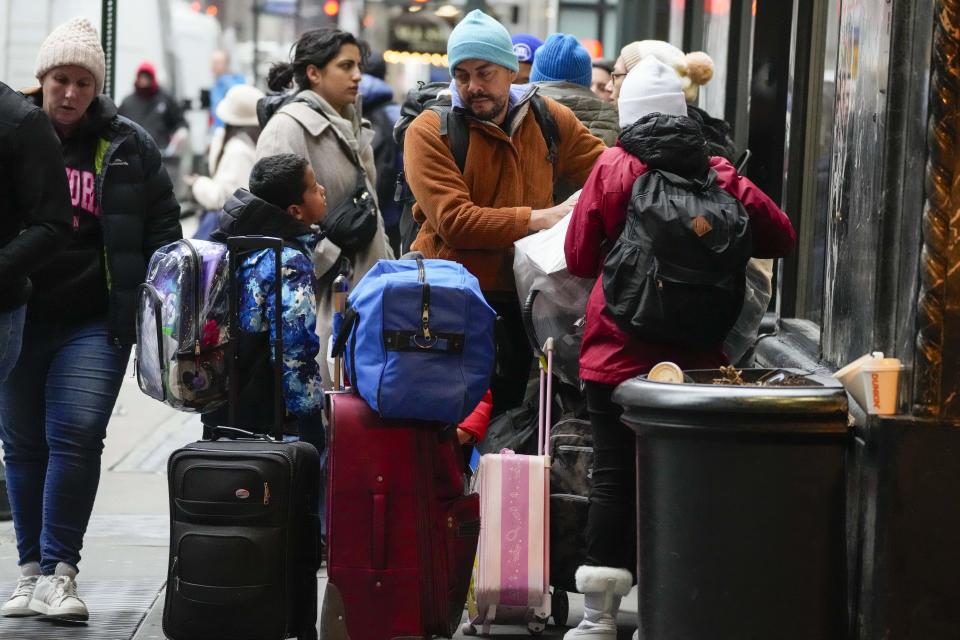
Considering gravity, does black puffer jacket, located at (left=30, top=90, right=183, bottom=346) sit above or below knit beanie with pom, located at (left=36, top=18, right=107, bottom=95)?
below

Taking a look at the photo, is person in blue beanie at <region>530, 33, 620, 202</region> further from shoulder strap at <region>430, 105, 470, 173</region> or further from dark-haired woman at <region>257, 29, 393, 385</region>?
dark-haired woman at <region>257, 29, 393, 385</region>

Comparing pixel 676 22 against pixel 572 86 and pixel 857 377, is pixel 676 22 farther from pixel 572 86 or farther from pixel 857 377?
pixel 857 377

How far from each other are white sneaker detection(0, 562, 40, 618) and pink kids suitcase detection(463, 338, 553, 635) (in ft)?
5.25

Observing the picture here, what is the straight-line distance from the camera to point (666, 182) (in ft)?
15.8

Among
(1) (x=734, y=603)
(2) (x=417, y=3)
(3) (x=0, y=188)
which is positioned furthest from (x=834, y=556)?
(2) (x=417, y=3)

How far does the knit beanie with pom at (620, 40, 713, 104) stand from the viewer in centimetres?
662

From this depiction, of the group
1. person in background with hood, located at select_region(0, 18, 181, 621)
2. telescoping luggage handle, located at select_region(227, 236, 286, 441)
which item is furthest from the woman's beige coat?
telescoping luggage handle, located at select_region(227, 236, 286, 441)

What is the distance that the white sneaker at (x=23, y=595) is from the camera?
5.49 m

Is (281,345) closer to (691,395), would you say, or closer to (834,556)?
(691,395)

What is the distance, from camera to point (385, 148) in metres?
9.25

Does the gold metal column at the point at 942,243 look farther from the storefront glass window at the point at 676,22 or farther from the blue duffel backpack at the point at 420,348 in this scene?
the storefront glass window at the point at 676,22

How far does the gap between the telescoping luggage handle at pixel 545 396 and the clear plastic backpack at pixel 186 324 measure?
1.07 m

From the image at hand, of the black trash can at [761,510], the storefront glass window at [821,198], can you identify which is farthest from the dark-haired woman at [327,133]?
the black trash can at [761,510]

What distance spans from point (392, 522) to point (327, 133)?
8.46 feet
